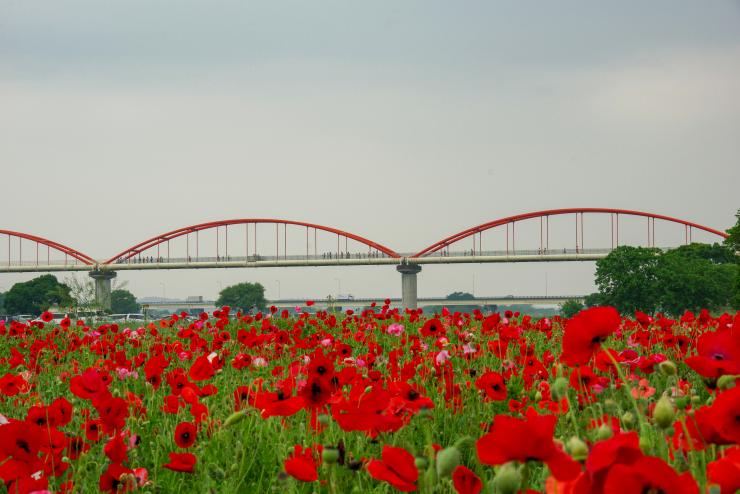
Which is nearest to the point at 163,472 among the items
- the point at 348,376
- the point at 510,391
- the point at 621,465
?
the point at 348,376

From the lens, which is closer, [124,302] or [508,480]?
[508,480]

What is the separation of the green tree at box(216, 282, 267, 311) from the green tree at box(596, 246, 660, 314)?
63969 millimetres

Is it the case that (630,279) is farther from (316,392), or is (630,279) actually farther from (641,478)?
(641,478)

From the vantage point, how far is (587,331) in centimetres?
146

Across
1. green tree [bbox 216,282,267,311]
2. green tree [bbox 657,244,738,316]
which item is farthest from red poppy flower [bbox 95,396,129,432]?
green tree [bbox 216,282,267,311]

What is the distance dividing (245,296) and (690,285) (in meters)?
71.6

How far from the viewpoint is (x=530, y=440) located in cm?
98

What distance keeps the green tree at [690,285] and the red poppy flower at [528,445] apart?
51249mm

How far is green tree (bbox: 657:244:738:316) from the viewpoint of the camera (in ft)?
161

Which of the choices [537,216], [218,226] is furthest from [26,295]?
[537,216]

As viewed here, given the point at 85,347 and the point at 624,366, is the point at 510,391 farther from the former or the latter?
the point at 85,347

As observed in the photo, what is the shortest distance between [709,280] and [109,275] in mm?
71983

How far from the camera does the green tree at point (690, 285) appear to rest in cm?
4900

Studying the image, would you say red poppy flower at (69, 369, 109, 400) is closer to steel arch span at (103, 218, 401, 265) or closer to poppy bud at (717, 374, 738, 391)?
poppy bud at (717, 374, 738, 391)
